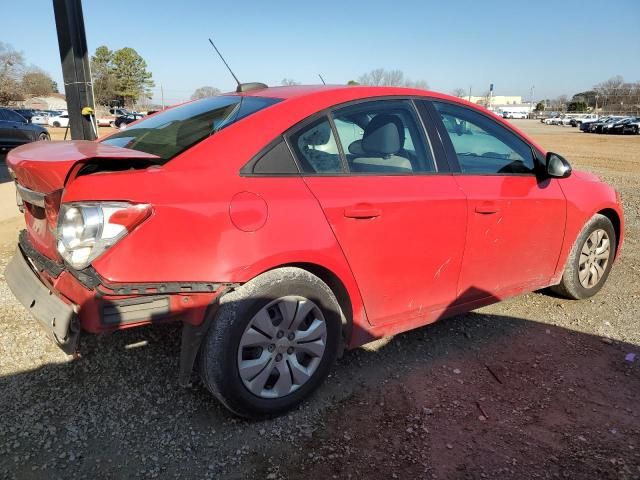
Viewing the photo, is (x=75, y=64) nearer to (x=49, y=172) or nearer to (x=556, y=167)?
(x=49, y=172)

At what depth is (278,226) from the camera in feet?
7.73

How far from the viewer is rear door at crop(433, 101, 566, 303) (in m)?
3.16

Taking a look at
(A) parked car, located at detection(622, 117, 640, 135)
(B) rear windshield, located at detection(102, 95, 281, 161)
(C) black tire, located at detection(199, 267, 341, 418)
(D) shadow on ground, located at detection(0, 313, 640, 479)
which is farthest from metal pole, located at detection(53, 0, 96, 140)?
(A) parked car, located at detection(622, 117, 640, 135)

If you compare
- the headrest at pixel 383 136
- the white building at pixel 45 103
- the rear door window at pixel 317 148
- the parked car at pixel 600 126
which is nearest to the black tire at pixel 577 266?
the headrest at pixel 383 136

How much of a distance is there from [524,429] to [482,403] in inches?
10.6

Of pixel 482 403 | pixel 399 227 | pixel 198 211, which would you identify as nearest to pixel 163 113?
pixel 198 211

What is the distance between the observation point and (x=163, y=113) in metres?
3.45

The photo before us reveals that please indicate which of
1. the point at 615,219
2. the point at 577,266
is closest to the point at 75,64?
the point at 577,266

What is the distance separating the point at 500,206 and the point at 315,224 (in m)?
1.43

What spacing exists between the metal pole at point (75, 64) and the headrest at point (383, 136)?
580 centimetres

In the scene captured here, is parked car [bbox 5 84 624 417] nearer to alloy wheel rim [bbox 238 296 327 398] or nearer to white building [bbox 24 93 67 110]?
alloy wheel rim [bbox 238 296 327 398]

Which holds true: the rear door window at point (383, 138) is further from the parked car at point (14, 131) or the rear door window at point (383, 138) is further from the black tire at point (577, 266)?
the parked car at point (14, 131)

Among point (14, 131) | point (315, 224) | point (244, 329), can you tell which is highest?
point (315, 224)

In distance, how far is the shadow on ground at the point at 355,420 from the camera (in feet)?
7.49
